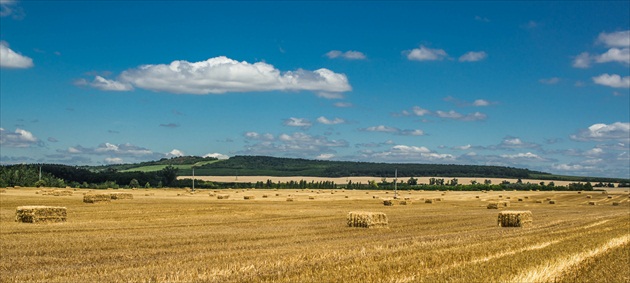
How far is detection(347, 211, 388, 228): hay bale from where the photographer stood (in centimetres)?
2872

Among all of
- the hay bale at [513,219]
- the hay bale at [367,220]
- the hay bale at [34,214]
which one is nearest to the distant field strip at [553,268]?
the hay bale at [367,220]

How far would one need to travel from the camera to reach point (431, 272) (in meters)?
13.5

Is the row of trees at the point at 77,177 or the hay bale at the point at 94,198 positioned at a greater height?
the row of trees at the point at 77,177

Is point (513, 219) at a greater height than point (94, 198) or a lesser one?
lesser

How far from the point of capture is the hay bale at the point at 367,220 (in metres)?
28.7

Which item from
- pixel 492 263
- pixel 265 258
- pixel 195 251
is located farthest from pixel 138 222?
pixel 492 263

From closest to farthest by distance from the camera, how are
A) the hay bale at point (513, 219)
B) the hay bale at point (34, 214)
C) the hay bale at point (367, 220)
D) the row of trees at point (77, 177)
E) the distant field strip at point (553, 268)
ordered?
the distant field strip at point (553, 268) → the hay bale at point (34, 214) → the hay bale at point (367, 220) → the hay bale at point (513, 219) → the row of trees at point (77, 177)

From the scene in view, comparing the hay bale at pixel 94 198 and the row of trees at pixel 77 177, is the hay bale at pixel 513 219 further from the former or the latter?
the row of trees at pixel 77 177

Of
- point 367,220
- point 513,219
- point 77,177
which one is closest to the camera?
point 367,220

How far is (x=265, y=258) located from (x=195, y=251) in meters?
3.19

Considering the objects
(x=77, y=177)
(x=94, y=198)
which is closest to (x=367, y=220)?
(x=94, y=198)

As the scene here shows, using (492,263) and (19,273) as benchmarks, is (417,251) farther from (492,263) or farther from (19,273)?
(19,273)

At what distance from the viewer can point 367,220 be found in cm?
2866

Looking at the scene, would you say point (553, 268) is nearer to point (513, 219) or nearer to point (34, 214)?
point (513, 219)
